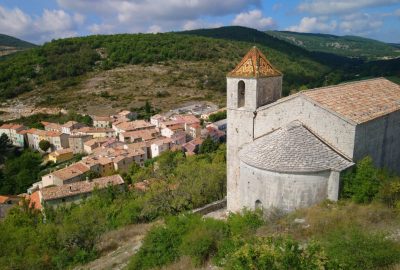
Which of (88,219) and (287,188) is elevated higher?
(287,188)

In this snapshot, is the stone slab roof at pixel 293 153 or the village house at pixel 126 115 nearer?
the stone slab roof at pixel 293 153

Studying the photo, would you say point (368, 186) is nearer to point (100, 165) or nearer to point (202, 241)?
point (202, 241)

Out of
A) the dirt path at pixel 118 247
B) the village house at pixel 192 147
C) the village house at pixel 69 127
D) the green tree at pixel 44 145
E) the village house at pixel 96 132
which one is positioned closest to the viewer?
the dirt path at pixel 118 247

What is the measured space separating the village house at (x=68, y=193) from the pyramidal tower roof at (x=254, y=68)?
91.9 feet

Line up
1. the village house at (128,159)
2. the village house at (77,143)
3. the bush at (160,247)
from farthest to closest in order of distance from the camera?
1. the village house at (77,143)
2. the village house at (128,159)
3. the bush at (160,247)

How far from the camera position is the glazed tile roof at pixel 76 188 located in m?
45.0

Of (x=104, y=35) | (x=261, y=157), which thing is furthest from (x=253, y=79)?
(x=104, y=35)

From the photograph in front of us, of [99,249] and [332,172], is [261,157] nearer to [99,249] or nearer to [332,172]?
[332,172]

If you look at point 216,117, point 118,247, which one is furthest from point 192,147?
point 118,247

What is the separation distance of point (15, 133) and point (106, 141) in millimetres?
25640

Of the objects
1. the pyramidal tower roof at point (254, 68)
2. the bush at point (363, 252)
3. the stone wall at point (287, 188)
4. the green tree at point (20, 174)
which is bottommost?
the green tree at point (20, 174)

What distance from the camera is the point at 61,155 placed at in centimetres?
7356

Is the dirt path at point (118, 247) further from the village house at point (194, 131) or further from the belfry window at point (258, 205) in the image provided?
the village house at point (194, 131)

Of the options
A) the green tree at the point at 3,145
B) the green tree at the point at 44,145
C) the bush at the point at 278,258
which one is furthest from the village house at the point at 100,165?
the bush at the point at 278,258
